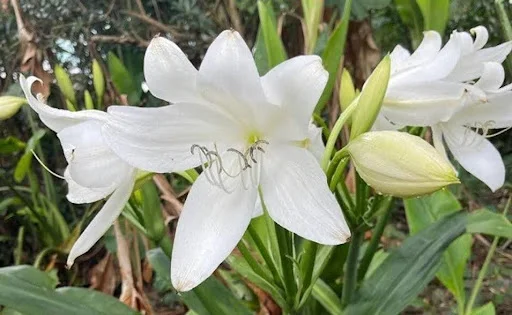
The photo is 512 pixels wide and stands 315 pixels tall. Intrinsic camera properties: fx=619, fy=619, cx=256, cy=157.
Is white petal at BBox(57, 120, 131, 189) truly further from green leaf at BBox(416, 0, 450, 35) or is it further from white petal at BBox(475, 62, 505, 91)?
green leaf at BBox(416, 0, 450, 35)

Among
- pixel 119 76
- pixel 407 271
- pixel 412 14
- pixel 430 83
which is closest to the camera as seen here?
pixel 430 83

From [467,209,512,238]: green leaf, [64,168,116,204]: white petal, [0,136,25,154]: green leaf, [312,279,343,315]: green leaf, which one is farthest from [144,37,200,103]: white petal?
[0,136,25,154]: green leaf

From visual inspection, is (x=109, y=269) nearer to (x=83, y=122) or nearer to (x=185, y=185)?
(x=185, y=185)

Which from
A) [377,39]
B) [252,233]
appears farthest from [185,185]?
[252,233]

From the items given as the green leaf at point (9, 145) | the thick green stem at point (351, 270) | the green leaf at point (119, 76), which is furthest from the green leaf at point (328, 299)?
the green leaf at point (9, 145)

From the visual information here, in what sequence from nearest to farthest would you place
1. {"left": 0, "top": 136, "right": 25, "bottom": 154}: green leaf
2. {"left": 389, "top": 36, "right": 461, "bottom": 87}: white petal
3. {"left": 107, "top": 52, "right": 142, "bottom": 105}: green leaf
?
{"left": 389, "top": 36, "right": 461, "bottom": 87}: white petal
{"left": 107, "top": 52, "right": 142, "bottom": 105}: green leaf
{"left": 0, "top": 136, "right": 25, "bottom": 154}: green leaf

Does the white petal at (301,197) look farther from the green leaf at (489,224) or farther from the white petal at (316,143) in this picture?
the green leaf at (489,224)

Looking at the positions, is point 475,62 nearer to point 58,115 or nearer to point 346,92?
point 346,92

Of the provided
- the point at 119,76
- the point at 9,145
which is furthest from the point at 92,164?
the point at 9,145
